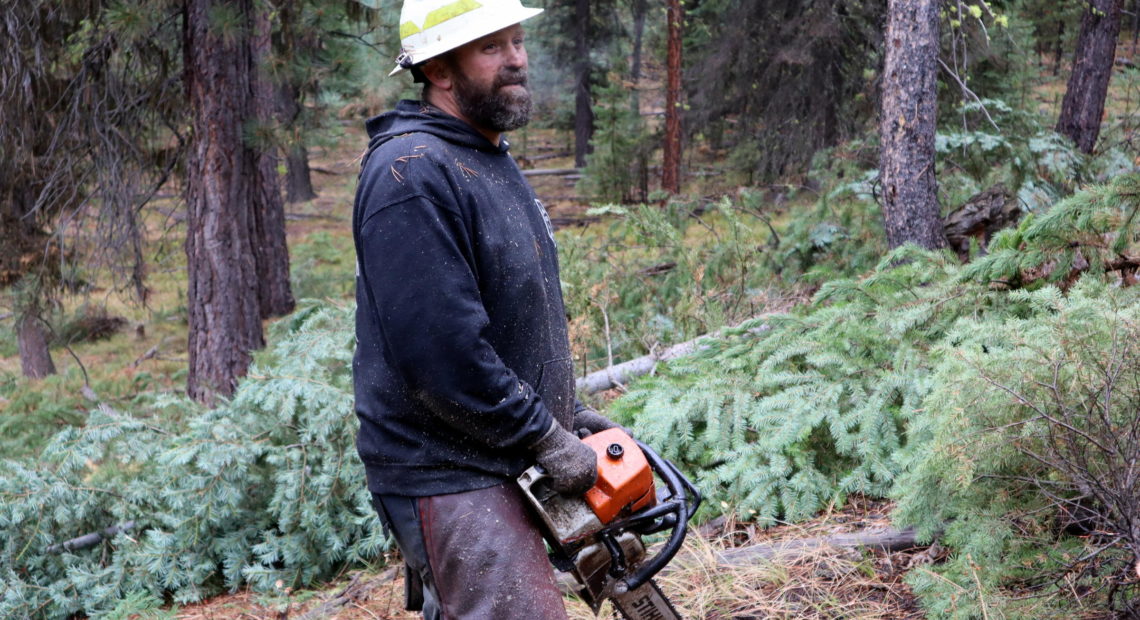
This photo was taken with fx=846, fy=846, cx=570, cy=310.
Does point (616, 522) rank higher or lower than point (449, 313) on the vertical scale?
lower

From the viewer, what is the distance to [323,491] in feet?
14.8

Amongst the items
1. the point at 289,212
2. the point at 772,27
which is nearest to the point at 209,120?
the point at 772,27

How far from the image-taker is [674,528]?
2391 millimetres

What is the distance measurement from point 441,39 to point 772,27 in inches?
512

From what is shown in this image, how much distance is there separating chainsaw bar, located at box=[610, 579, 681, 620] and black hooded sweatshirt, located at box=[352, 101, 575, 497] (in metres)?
0.58

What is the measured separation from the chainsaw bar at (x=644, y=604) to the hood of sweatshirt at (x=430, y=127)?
4.53 feet

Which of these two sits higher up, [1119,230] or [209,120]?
[209,120]

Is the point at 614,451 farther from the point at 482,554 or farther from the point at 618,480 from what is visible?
the point at 482,554

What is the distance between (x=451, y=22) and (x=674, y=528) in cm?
152

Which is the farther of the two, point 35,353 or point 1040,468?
point 35,353

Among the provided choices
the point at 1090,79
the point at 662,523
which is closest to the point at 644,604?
the point at 662,523

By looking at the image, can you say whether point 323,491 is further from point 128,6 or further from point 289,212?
point 289,212

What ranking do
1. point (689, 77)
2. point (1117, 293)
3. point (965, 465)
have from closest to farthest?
point (965, 465)
point (1117, 293)
point (689, 77)

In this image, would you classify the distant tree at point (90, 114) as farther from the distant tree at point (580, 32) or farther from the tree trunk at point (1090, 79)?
the distant tree at point (580, 32)
